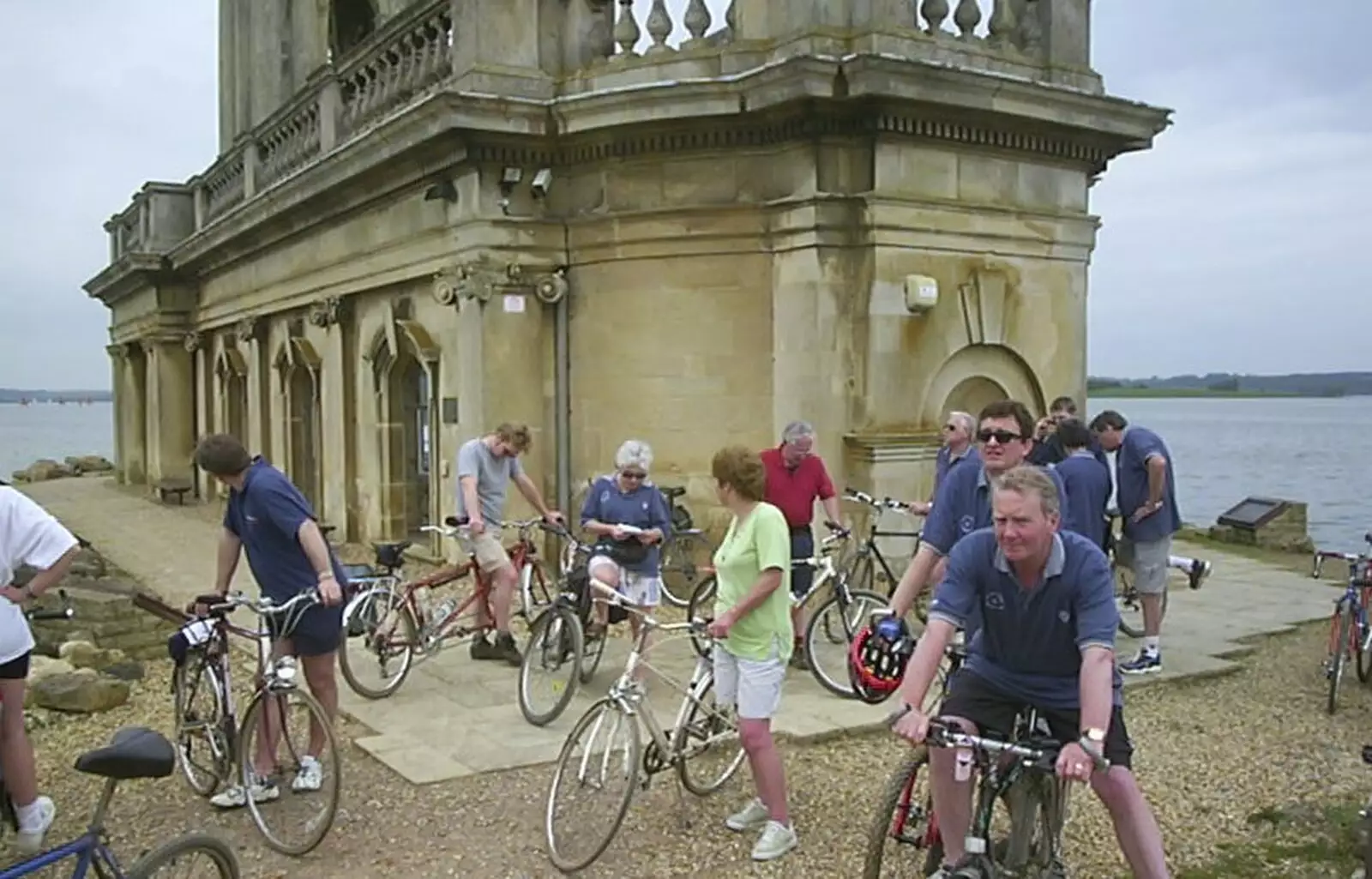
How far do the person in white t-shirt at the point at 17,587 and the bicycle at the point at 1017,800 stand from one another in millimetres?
3358

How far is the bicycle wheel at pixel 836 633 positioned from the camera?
816cm

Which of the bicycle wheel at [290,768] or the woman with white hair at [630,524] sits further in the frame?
the woman with white hair at [630,524]

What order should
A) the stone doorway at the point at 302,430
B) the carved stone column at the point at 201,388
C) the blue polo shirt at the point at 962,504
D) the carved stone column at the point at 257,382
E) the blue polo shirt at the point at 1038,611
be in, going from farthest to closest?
the carved stone column at the point at 201,388
the carved stone column at the point at 257,382
the stone doorway at the point at 302,430
the blue polo shirt at the point at 962,504
the blue polo shirt at the point at 1038,611

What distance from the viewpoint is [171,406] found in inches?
994

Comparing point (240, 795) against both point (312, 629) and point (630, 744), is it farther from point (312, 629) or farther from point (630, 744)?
point (630, 744)

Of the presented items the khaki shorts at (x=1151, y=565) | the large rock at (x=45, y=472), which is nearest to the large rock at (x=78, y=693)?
the khaki shorts at (x=1151, y=565)

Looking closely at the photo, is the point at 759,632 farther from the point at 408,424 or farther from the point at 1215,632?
the point at 408,424

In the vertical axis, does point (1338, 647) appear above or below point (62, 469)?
above

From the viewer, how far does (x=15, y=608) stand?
508 centimetres

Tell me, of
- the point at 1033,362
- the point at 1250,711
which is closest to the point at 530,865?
the point at 1250,711

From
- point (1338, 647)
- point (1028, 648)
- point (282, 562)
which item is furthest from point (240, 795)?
point (1338, 647)

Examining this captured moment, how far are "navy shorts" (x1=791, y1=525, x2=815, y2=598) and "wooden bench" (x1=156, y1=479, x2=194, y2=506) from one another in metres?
17.8

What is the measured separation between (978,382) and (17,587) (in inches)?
329

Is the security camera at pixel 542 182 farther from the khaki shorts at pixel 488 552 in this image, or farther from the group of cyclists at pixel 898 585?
the khaki shorts at pixel 488 552
